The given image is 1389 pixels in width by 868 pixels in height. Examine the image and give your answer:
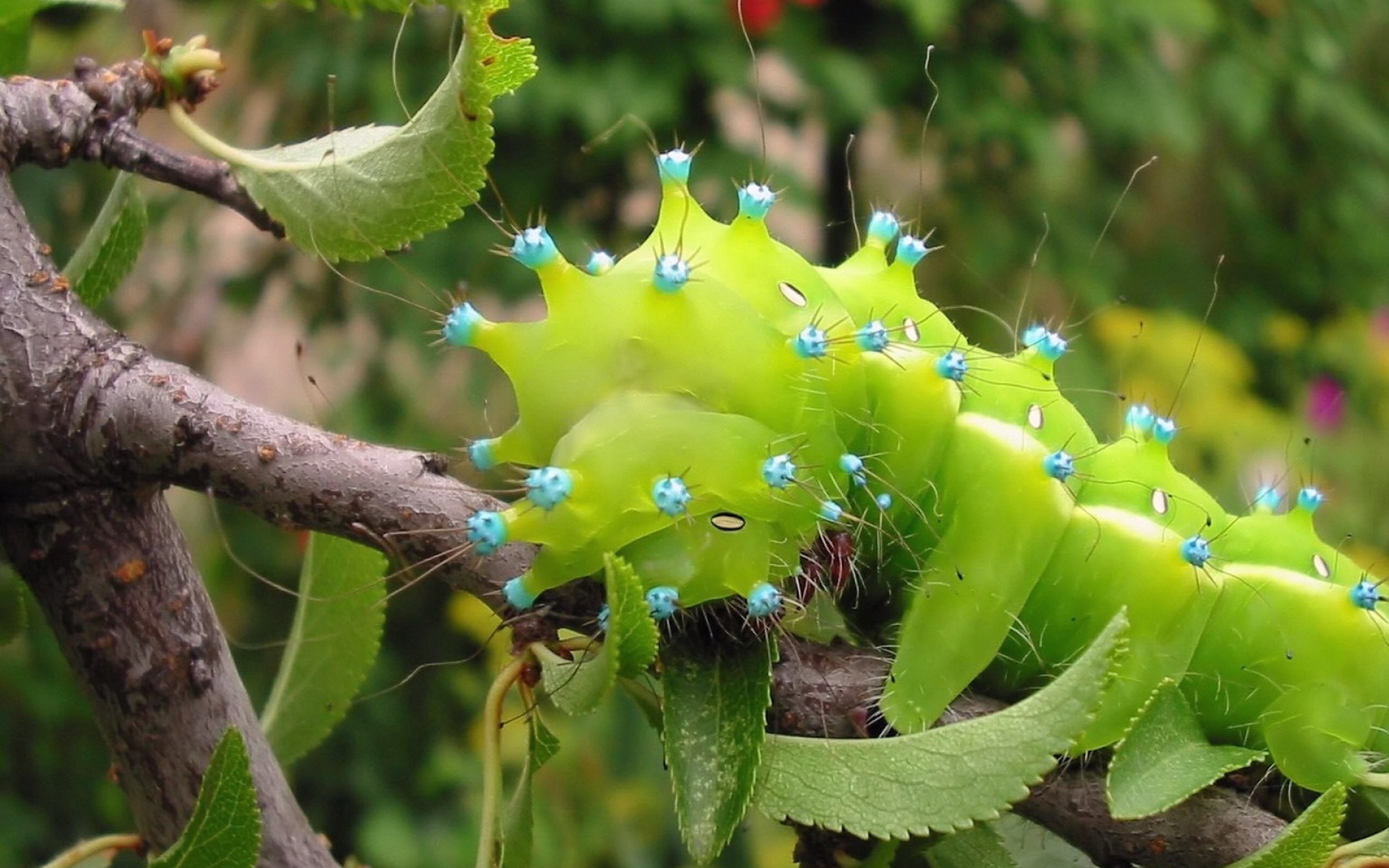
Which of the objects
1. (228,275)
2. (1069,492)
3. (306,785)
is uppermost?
(1069,492)

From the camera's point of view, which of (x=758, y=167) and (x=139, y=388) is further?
(x=758, y=167)

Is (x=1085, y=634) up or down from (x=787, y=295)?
down

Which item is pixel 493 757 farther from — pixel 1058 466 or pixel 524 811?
pixel 1058 466

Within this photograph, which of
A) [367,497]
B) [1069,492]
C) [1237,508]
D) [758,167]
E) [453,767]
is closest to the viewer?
[367,497]

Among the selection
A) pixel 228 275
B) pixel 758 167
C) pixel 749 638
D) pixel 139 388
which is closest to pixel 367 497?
pixel 139 388

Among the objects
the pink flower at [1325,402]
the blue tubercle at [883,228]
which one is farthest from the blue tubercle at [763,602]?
the pink flower at [1325,402]

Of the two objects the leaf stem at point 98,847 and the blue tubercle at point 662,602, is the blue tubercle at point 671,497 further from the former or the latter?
the leaf stem at point 98,847

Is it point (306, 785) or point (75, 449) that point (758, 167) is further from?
point (75, 449)
